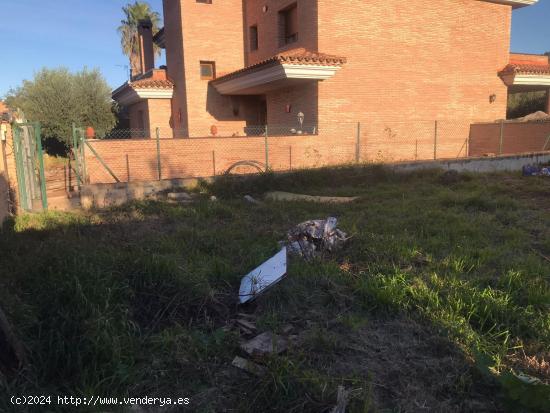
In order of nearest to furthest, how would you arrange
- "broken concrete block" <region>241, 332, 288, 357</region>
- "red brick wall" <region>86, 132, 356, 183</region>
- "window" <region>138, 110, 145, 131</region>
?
"broken concrete block" <region>241, 332, 288, 357</region> → "red brick wall" <region>86, 132, 356, 183</region> → "window" <region>138, 110, 145, 131</region>

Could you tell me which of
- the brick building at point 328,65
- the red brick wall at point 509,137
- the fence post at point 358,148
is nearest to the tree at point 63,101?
the brick building at point 328,65

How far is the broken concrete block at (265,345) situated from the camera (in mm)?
2980

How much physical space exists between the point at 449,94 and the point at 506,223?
11.2 meters

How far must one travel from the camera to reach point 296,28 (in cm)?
1590

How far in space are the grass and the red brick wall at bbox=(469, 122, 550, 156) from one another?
1140cm

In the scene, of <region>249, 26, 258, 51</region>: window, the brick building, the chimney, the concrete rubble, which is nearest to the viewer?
the concrete rubble

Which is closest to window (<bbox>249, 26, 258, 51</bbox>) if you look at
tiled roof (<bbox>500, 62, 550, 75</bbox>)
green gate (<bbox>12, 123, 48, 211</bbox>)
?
tiled roof (<bbox>500, 62, 550, 75</bbox>)

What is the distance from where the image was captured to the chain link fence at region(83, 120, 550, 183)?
1215 centimetres

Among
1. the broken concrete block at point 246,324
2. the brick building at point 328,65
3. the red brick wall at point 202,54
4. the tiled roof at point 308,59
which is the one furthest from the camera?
the red brick wall at point 202,54

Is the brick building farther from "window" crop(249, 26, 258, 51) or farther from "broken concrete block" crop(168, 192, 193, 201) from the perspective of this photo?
"broken concrete block" crop(168, 192, 193, 201)

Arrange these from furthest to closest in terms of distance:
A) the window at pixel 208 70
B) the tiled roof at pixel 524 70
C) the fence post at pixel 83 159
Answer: the window at pixel 208 70
the tiled roof at pixel 524 70
the fence post at pixel 83 159

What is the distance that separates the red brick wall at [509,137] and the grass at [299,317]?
37.4 feet

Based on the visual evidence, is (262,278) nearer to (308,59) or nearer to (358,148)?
(308,59)

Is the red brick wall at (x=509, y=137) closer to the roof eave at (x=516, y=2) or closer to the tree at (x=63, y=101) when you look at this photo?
the roof eave at (x=516, y=2)
